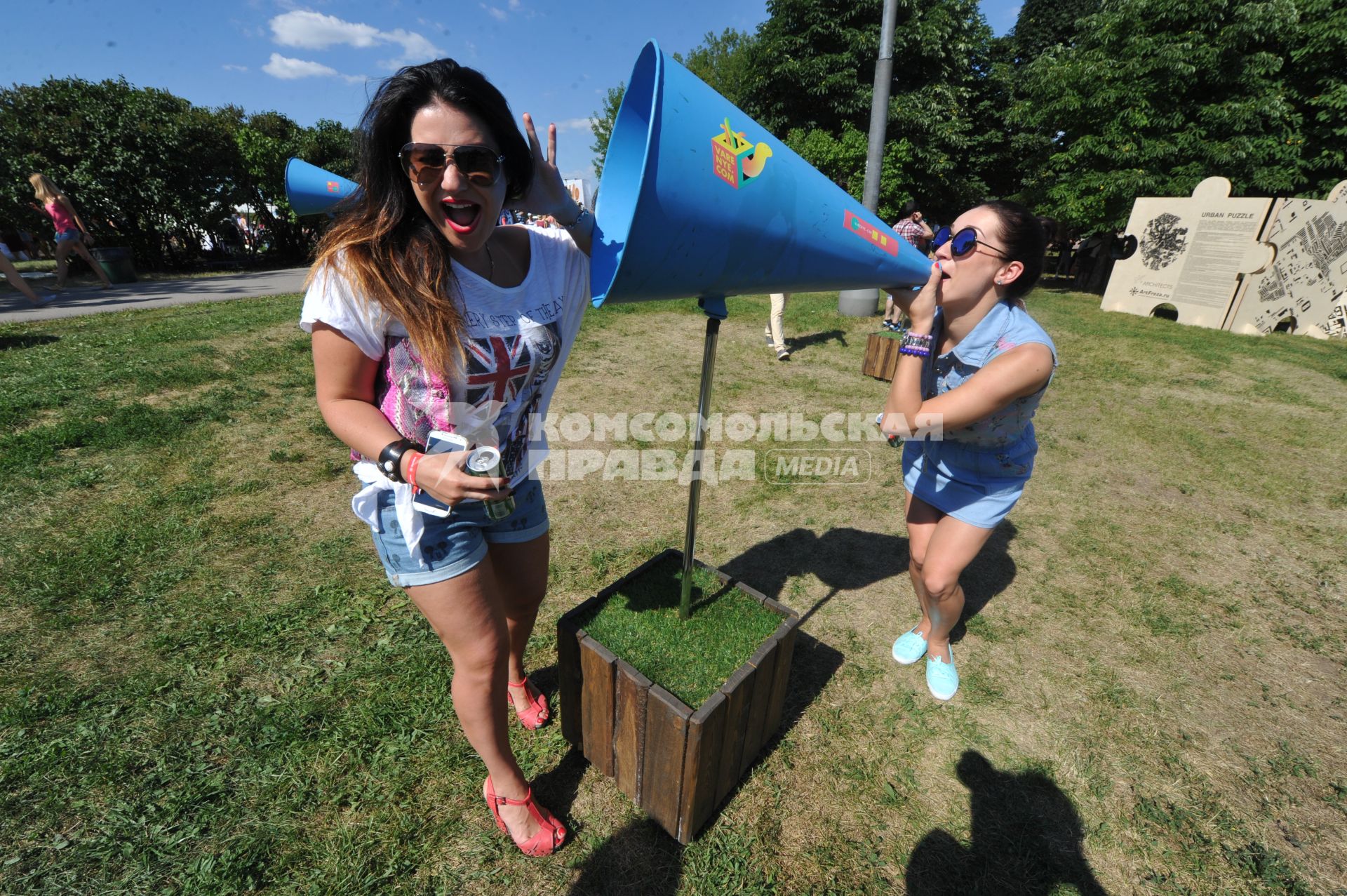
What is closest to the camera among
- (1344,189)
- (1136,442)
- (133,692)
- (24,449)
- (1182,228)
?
(133,692)

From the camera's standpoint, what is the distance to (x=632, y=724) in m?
1.89

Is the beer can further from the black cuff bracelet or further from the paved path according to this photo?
the paved path

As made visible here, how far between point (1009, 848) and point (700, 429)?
1909 mm

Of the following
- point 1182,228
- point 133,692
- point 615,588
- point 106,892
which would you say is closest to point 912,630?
point 615,588

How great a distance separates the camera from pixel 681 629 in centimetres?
214

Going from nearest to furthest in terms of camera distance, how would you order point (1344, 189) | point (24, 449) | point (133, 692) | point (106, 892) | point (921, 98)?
point (106, 892), point (133, 692), point (24, 449), point (1344, 189), point (921, 98)

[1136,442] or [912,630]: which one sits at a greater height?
[1136,442]

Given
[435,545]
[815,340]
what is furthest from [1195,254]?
[435,545]

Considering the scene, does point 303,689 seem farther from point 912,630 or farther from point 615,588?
point 912,630

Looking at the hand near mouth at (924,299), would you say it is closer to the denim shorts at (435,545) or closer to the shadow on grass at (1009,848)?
the denim shorts at (435,545)

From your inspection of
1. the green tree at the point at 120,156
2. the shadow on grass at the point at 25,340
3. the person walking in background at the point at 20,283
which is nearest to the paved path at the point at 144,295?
the person walking in background at the point at 20,283

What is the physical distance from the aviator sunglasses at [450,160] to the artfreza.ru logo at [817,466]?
3689 millimetres

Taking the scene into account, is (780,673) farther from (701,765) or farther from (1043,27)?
(1043,27)

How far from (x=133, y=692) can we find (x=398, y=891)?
5.41 feet
